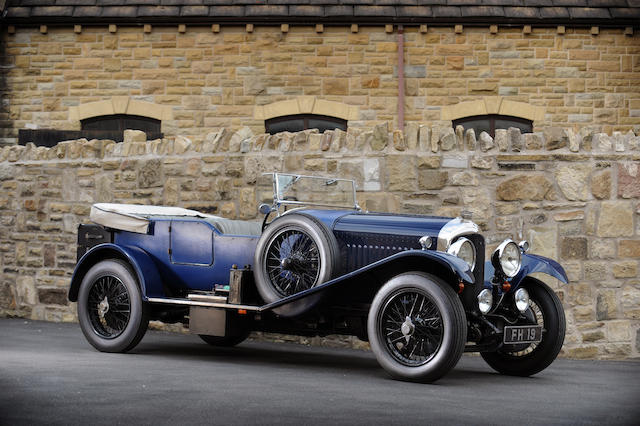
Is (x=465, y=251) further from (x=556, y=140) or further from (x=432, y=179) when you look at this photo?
(x=556, y=140)

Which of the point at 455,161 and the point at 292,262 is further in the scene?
the point at 455,161

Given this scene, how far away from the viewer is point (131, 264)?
24.9 ft

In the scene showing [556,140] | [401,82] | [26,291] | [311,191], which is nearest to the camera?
[311,191]

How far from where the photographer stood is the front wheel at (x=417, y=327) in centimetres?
584

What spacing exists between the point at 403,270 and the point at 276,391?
141cm

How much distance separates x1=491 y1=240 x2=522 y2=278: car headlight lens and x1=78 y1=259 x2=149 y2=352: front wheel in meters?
2.79

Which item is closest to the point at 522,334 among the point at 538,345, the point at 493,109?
the point at 538,345

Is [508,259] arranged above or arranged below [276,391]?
above

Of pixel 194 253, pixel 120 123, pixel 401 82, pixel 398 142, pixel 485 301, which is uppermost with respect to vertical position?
pixel 401 82

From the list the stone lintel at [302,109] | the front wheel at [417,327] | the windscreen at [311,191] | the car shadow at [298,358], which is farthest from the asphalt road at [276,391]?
the stone lintel at [302,109]

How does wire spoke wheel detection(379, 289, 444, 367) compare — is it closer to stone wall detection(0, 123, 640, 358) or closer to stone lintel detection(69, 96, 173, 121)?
stone wall detection(0, 123, 640, 358)

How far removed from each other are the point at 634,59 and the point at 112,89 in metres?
8.33

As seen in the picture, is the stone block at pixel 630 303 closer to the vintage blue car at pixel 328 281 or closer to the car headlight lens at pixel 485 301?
the vintage blue car at pixel 328 281

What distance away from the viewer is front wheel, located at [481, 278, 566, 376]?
6758 millimetres
